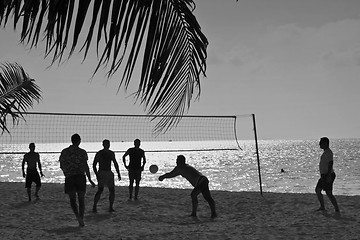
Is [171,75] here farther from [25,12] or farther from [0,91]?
[0,91]

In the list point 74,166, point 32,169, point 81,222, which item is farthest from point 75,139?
point 32,169

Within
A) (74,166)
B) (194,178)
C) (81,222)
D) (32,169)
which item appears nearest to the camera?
(74,166)

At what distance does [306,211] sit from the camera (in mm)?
9516

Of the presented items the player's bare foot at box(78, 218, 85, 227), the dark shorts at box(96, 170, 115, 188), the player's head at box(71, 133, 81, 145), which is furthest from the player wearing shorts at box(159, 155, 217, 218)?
the player's head at box(71, 133, 81, 145)

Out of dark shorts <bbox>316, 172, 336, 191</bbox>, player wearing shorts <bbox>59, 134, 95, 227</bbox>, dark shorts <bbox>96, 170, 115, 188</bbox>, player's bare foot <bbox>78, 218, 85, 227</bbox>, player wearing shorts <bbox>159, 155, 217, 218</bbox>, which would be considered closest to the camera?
player wearing shorts <bbox>59, 134, 95, 227</bbox>

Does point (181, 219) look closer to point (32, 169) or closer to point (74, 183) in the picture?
point (74, 183)

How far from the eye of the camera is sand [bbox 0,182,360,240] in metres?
7.17

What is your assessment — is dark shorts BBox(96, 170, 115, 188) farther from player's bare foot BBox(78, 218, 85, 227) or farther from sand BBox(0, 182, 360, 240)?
player's bare foot BBox(78, 218, 85, 227)

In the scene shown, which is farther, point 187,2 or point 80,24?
point 187,2

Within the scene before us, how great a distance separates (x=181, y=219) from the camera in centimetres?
872

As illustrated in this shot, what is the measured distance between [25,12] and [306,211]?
28.3 feet

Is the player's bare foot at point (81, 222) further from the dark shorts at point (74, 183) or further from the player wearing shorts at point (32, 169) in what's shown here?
the player wearing shorts at point (32, 169)

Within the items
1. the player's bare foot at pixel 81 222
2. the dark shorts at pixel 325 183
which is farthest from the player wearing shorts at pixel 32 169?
the dark shorts at pixel 325 183

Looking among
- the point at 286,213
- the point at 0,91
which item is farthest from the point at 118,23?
the point at 286,213
